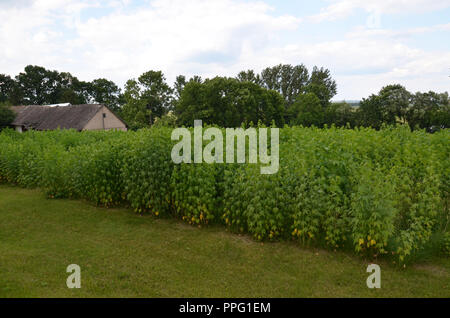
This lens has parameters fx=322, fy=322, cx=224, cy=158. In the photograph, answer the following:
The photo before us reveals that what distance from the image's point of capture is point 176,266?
494 centimetres

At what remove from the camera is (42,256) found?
526cm

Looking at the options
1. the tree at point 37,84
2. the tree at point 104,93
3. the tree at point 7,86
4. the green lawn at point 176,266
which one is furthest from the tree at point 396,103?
the tree at point 7,86

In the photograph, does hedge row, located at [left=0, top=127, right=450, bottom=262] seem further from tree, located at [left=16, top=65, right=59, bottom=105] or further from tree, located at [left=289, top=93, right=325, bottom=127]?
tree, located at [left=16, top=65, right=59, bottom=105]

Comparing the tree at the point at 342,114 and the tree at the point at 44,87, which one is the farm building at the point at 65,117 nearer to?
the tree at the point at 44,87

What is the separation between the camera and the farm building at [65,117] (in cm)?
3972

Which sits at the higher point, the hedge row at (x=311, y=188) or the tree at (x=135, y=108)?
the tree at (x=135, y=108)

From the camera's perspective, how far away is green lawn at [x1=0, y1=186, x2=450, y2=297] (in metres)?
4.23

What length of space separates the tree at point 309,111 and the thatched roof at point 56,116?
31.3 meters

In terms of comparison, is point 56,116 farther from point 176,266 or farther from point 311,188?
point 311,188

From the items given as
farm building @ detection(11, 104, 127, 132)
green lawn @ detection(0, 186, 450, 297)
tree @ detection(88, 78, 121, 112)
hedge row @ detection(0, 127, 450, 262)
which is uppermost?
tree @ detection(88, 78, 121, 112)

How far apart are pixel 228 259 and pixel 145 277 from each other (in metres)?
1.34

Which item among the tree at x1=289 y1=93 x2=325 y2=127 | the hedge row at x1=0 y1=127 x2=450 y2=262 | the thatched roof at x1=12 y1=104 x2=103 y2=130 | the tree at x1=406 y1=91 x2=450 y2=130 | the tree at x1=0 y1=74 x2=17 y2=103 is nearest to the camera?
the hedge row at x1=0 y1=127 x2=450 y2=262

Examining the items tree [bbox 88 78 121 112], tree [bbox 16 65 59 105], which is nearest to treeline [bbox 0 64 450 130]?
tree [bbox 88 78 121 112]

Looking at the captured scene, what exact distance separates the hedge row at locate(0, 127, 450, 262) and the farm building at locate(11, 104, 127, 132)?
34531 mm
